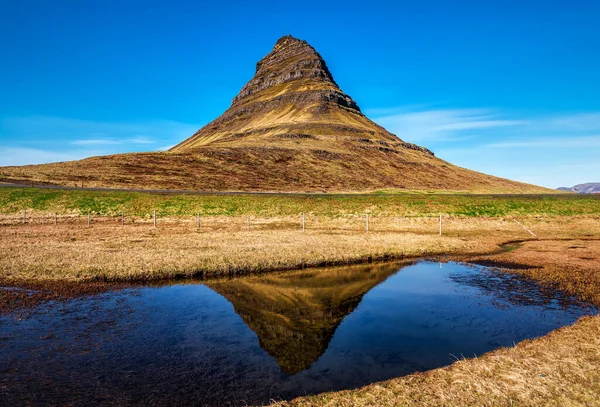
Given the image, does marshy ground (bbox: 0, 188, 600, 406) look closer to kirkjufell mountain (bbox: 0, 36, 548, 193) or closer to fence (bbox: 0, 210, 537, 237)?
fence (bbox: 0, 210, 537, 237)

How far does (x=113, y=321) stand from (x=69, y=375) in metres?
4.81

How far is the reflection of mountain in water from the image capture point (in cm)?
1362

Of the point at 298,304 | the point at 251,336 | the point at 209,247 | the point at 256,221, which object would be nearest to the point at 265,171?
the point at 256,221

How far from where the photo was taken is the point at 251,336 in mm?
14633

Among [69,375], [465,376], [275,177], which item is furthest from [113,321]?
[275,177]

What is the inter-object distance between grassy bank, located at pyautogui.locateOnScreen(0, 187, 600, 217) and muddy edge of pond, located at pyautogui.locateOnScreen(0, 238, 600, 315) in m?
21.8

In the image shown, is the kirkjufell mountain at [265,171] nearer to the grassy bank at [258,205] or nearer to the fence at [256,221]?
the grassy bank at [258,205]

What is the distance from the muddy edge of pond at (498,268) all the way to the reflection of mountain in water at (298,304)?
224cm

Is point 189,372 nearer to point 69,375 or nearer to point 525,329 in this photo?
point 69,375

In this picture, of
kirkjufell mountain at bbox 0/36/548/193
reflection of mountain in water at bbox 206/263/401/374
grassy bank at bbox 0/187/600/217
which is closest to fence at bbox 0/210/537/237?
grassy bank at bbox 0/187/600/217

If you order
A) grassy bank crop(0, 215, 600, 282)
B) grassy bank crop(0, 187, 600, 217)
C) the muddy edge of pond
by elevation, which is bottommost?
the muddy edge of pond

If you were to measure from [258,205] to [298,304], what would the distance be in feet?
142

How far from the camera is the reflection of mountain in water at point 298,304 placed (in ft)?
44.7

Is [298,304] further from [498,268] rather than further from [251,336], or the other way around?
[498,268]
